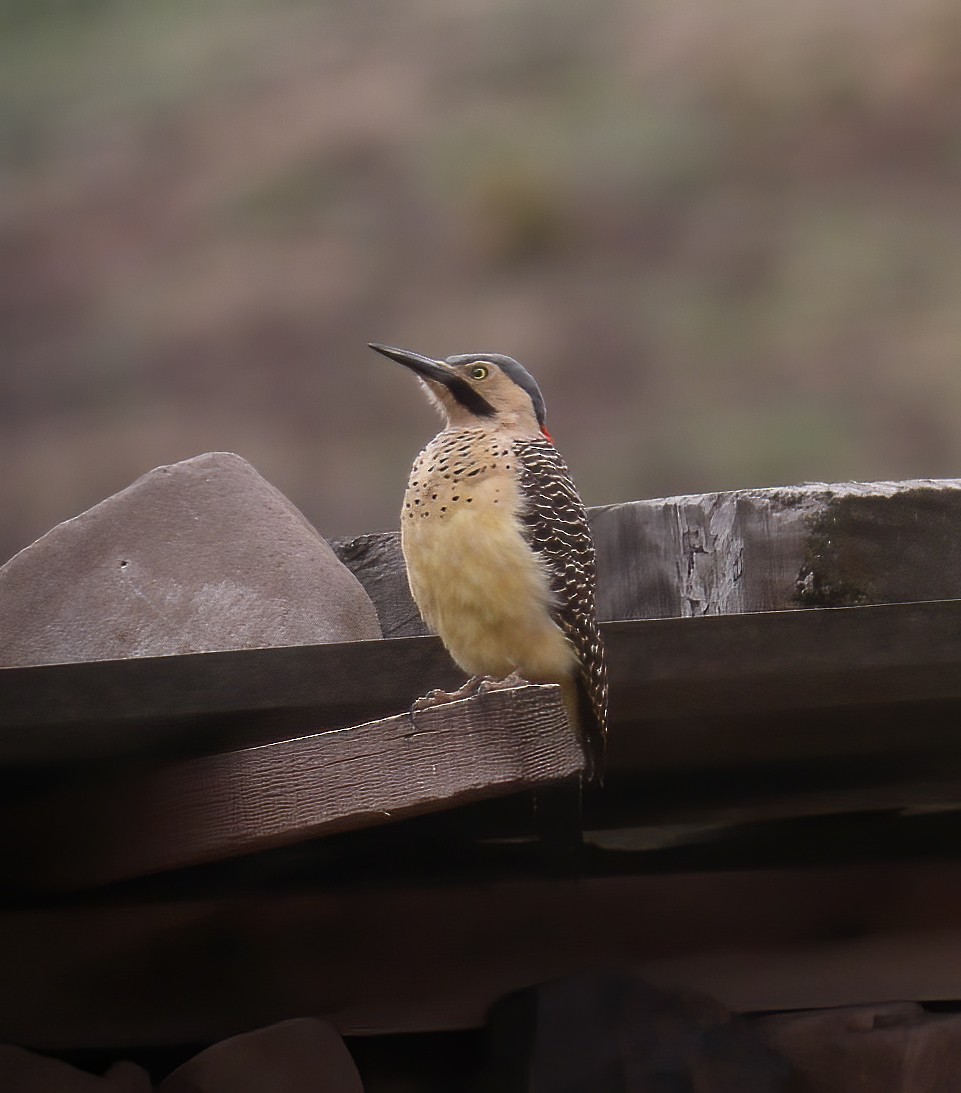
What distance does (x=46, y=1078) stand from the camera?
2287 millimetres

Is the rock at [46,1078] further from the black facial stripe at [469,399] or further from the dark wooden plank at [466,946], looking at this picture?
the black facial stripe at [469,399]

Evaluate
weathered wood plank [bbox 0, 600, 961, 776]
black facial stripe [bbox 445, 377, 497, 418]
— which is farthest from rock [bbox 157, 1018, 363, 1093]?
black facial stripe [bbox 445, 377, 497, 418]

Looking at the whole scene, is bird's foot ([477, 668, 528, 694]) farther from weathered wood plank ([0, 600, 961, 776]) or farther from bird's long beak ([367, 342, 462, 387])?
bird's long beak ([367, 342, 462, 387])

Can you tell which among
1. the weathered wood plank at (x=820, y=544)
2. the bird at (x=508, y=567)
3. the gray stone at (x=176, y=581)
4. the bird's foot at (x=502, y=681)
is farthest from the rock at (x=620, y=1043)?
the gray stone at (x=176, y=581)

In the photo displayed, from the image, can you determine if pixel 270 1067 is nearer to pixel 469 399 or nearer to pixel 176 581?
pixel 176 581

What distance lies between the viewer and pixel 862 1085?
88.7 inches

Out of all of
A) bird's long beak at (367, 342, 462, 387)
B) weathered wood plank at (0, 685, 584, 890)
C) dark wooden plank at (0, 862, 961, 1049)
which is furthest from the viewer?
bird's long beak at (367, 342, 462, 387)

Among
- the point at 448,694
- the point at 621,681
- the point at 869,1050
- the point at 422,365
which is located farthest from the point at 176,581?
the point at 869,1050

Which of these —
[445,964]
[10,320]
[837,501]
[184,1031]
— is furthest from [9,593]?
[10,320]

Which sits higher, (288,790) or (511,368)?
(511,368)

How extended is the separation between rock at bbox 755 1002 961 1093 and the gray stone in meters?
1.09

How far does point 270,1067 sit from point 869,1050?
36.5 inches

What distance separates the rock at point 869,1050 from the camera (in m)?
2.25

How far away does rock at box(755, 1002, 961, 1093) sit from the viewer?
2.25 metres
